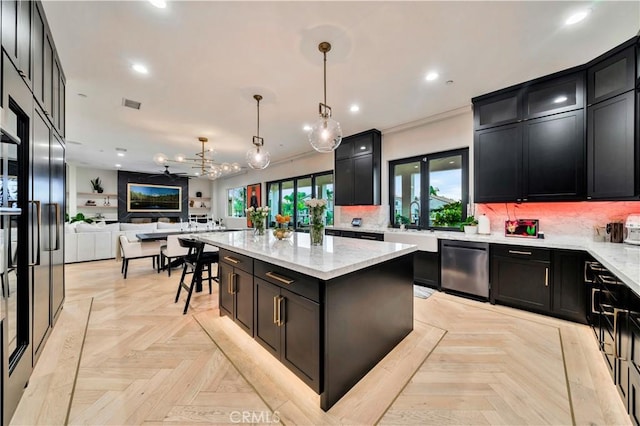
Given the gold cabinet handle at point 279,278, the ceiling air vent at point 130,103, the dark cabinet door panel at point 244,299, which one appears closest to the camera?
the gold cabinet handle at point 279,278

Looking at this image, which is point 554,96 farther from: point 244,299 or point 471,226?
point 244,299

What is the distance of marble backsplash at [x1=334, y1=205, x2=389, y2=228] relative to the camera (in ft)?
16.3

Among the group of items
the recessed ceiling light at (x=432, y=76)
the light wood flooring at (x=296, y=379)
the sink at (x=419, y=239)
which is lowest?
the light wood flooring at (x=296, y=379)

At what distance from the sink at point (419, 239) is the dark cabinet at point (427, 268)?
0.37 ft

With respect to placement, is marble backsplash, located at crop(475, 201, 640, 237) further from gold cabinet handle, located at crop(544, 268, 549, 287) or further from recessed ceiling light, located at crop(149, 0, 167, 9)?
recessed ceiling light, located at crop(149, 0, 167, 9)

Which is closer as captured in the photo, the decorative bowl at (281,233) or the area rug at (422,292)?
the decorative bowl at (281,233)

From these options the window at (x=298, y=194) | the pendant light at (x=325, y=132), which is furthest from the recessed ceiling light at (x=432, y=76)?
the window at (x=298, y=194)

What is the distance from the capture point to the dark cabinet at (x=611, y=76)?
235 centimetres

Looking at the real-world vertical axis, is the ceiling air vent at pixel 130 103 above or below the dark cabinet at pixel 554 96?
above

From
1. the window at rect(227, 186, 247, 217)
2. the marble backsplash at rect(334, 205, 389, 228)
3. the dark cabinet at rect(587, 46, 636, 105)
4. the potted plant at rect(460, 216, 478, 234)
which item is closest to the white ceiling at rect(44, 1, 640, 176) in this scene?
the dark cabinet at rect(587, 46, 636, 105)

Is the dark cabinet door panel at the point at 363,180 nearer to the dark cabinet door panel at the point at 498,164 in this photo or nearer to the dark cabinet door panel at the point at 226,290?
the dark cabinet door panel at the point at 498,164

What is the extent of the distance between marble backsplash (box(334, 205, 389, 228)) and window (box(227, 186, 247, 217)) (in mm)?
4963

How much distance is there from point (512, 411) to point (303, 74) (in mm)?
3453

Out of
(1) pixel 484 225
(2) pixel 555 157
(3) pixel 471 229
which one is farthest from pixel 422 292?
(2) pixel 555 157
